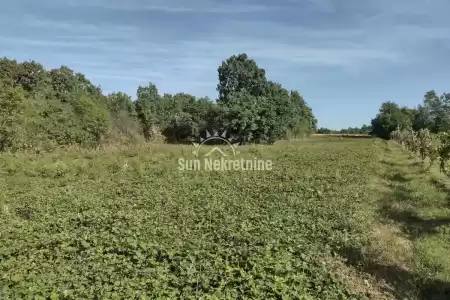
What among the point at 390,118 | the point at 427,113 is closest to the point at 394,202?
the point at 390,118

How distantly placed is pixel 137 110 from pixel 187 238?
145 ft

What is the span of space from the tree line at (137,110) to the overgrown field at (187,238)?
1337 cm

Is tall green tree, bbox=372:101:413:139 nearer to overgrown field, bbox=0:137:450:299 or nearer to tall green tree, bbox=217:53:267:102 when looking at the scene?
tall green tree, bbox=217:53:267:102

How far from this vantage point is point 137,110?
1946 inches

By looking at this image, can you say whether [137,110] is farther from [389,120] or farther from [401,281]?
[389,120]

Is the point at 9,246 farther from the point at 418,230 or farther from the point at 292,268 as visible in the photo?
the point at 418,230

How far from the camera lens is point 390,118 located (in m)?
78.6

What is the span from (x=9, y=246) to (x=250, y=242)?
4.09m

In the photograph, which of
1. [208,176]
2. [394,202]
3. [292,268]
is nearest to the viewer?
[292,268]

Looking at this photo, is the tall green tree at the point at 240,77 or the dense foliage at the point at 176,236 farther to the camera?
the tall green tree at the point at 240,77

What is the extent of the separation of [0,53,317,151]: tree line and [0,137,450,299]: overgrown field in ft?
43.9

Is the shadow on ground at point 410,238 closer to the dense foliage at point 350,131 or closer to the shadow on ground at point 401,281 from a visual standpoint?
the shadow on ground at point 401,281

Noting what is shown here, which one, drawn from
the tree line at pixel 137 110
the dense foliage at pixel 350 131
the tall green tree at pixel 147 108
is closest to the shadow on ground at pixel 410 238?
the tree line at pixel 137 110

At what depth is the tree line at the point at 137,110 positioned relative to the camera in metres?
26.8
